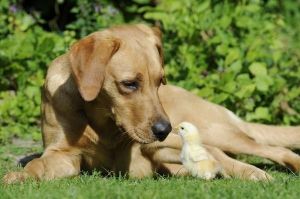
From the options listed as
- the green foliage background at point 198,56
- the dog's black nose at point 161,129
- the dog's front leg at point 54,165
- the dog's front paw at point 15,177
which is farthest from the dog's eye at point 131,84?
the green foliage background at point 198,56

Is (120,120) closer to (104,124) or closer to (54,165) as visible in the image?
(104,124)

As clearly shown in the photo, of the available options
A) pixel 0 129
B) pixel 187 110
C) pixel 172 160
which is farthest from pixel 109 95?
pixel 0 129

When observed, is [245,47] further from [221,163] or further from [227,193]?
[227,193]

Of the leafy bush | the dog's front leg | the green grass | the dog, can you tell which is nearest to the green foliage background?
the leafy bush

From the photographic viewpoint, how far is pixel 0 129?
748 centimetres

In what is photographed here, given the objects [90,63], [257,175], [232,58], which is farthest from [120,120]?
[232,58]

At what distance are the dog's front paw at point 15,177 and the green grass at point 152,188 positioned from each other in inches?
3.2

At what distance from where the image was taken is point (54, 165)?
5473 millimetres

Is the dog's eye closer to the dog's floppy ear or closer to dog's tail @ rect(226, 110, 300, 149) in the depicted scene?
the dog's floppy ear

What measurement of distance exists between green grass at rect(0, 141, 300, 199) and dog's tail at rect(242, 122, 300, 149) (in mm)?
1263

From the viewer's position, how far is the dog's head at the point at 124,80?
506 centimetres

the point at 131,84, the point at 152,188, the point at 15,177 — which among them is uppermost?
the point at 131,84

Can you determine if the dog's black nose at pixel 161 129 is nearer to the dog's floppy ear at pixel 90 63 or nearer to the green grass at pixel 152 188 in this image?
the green grass at pixel 152 188

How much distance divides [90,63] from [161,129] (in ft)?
2.13
